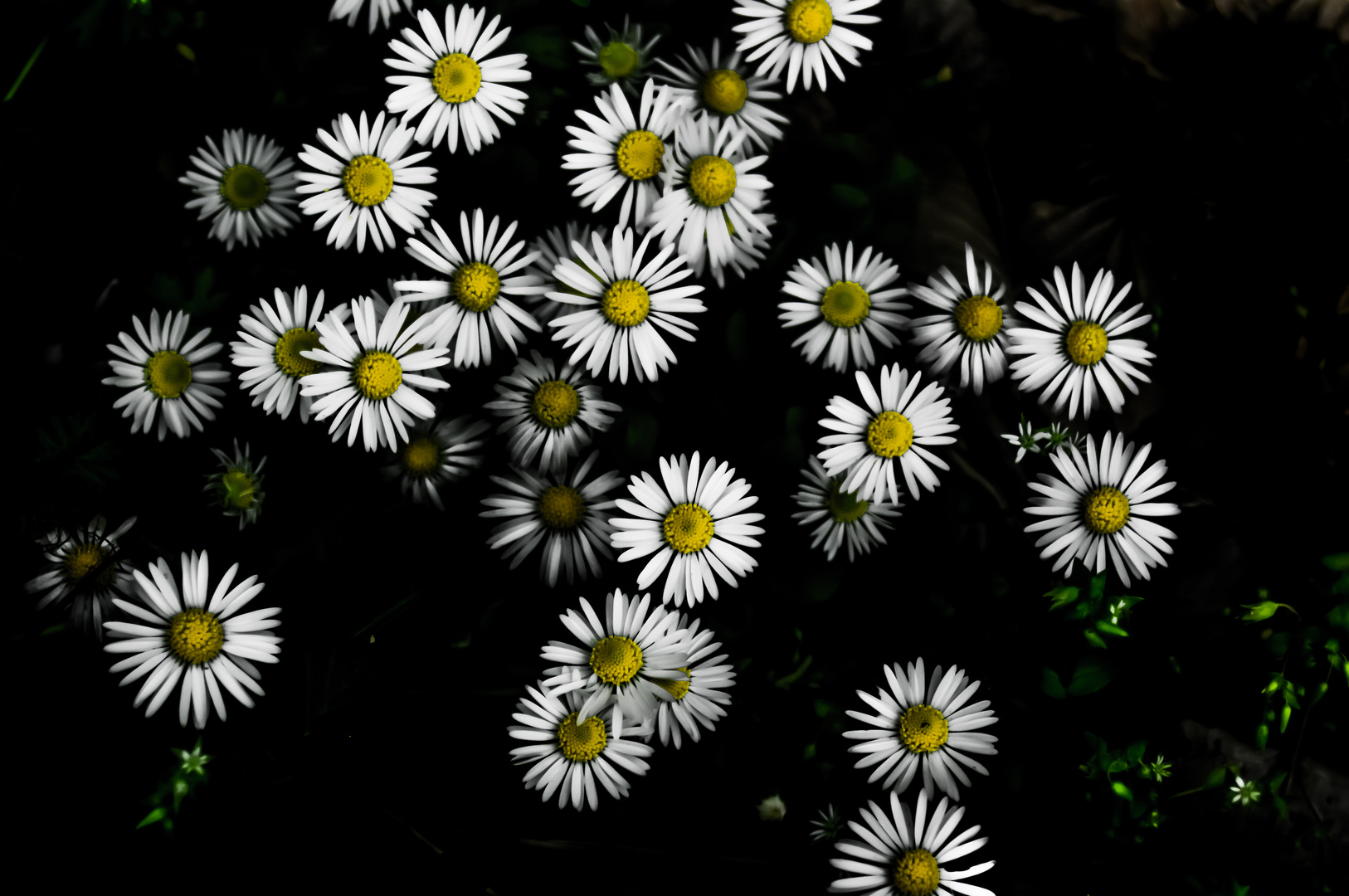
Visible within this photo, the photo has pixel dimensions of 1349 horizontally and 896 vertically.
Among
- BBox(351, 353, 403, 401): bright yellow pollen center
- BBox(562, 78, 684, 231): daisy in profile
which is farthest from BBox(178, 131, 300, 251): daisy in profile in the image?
BBox(562, 78, 684, 231): daisy in profile

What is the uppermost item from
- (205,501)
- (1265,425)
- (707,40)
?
(707,40)

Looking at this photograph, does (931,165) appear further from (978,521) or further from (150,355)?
(150,355)

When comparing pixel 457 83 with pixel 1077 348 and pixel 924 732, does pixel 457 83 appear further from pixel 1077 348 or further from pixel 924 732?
pixel 924 732

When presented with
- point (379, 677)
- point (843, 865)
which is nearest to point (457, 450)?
point (379, 677)

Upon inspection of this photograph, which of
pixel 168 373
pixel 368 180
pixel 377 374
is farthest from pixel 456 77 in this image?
pixel 168 373

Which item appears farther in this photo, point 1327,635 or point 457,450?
point 457,450

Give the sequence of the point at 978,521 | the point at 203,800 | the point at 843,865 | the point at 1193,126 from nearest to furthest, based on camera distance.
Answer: the point at 843,865
the point at 203,800
the point at 978,521
the point at 1193,126
